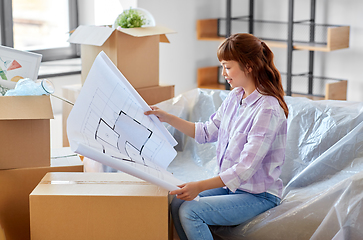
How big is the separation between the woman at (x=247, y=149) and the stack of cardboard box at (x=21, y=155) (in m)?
0.36

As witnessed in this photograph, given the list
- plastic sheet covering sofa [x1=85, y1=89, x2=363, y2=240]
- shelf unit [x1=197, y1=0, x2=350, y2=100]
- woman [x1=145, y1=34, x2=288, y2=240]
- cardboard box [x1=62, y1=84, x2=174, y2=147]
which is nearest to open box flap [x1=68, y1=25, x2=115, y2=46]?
cardboard box [x1=62, y1=84, x2=174, y2=147]

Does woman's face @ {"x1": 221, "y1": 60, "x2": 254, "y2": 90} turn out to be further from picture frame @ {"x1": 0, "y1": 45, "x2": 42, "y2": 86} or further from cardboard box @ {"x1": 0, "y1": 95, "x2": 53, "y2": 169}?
picture frame @ {"x1": 0, "y1": 45, "x2": 42, "y2": 86}

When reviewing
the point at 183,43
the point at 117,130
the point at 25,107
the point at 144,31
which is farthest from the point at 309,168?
the point at 183,43

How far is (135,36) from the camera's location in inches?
76.1

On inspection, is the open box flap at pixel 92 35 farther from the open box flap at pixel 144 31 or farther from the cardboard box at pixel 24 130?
the cardboard box at pixel 24 130

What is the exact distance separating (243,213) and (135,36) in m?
0.94

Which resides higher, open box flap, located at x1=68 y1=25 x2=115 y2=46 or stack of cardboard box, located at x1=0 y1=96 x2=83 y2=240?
open box flap, located at x1=68 y1=25 x2=115 y2=46

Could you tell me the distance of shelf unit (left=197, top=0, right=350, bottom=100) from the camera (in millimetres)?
2725

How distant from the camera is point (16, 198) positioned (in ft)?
4.68

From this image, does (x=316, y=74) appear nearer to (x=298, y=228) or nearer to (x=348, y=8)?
(x=348, y=8)

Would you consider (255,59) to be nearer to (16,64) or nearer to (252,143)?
(252,143)

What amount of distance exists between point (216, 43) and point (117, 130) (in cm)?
237

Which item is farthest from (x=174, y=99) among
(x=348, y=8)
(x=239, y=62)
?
(x=348, y=8)

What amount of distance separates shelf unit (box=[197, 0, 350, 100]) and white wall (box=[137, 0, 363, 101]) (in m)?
0.06
